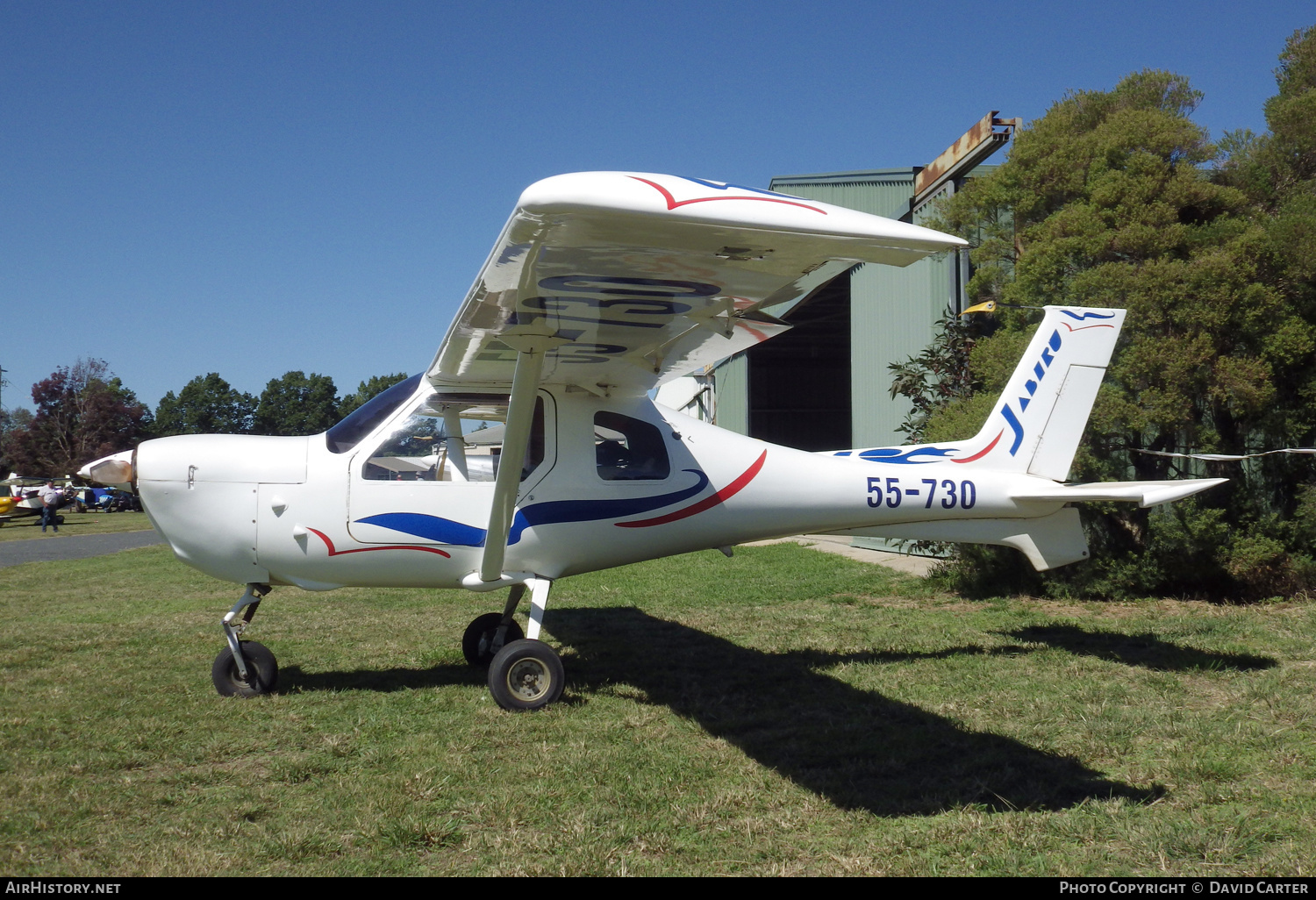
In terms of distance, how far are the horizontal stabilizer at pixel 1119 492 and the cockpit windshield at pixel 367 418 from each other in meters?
4.31

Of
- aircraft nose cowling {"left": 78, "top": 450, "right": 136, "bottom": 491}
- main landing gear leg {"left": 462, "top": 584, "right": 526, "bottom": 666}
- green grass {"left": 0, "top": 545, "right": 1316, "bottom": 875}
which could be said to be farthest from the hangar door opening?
aircraft nose cowling {"left": 78, "top": 450, "right": 136, "bottom": 491}

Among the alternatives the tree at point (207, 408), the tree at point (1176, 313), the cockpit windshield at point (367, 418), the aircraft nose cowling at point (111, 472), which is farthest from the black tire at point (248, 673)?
the tree at point (207, 408)

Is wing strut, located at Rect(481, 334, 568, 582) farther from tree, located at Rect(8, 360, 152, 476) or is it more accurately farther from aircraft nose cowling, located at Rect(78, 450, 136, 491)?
tree, located at Rect(8, 360, 152, 476)

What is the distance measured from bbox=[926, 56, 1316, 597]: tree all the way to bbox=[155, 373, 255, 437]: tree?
3417 inches

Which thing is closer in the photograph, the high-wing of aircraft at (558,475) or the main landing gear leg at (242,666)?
the high-wing of aircraft at (558,475)

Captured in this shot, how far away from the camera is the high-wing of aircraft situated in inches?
199

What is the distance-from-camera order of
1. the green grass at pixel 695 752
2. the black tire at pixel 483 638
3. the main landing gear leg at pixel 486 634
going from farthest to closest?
the black tire at pixel 483 638
the main landing gear leg at pixel 486 634
the green grass at pixel 695 752

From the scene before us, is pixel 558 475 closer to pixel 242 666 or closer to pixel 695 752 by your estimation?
pixel 695 752

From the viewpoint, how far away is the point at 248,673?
18.7ft

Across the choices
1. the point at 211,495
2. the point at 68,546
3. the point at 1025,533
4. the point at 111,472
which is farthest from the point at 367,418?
the point at 68,546

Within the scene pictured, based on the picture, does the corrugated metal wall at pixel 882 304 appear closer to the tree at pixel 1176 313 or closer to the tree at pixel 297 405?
the tree at pixel 1176 313

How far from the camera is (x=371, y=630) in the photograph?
816cm

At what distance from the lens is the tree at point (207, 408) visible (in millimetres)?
86000

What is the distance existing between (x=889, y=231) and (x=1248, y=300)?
266 inches
